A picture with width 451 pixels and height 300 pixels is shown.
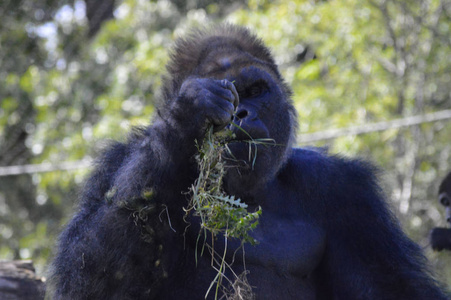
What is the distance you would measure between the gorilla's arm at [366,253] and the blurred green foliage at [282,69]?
13.4 feet

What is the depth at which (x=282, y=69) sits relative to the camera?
986cm

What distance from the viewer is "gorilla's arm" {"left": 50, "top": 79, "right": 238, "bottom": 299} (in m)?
2.84

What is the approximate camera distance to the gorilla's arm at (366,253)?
3.49m

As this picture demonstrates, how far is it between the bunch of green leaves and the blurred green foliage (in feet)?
15.4

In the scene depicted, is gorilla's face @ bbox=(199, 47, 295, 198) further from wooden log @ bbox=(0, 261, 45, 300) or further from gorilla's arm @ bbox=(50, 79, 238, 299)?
wooden log @ bbox=(0, 261, 45, 300)

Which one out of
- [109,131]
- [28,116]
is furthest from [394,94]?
[28,116]

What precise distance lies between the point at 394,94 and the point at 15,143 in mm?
6626

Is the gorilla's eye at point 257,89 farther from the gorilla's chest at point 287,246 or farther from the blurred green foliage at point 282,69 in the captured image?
the blurred green foliage at point 282,69

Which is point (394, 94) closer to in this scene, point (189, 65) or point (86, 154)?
point (86, 154)

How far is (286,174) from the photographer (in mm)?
3785

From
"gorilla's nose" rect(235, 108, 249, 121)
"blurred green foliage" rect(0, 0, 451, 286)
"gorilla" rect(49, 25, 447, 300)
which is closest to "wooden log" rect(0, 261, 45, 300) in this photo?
"gorilla" rect(49, 25, 447, 300)

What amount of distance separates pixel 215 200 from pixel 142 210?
0.35m

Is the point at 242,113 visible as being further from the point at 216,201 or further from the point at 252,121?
the point at 216,201

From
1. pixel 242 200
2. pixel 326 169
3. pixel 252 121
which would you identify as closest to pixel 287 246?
pixel 242 200
